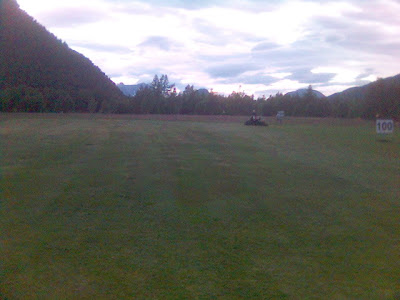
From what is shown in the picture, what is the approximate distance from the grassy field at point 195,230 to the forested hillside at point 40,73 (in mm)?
49315

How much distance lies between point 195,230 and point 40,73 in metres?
68.7

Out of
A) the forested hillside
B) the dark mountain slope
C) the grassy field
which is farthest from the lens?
the dark mountain slope

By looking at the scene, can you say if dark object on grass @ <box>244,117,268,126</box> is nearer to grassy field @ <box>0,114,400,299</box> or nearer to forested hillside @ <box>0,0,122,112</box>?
grassy field @ <box>0,114,400,299</box>

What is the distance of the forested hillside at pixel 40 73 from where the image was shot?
62031mm

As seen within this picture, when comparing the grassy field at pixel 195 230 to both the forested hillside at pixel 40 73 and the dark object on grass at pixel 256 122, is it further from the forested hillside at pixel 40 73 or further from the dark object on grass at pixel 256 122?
the forested hillside at pixel 40 73

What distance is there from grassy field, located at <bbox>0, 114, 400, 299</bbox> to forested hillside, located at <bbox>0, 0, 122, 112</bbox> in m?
49.3

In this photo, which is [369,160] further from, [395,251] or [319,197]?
[395,251]

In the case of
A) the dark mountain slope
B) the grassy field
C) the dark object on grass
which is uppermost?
the dark mountain slope

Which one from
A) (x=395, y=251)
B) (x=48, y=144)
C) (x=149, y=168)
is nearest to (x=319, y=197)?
(x=395, y=251)

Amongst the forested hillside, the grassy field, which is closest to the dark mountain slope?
the forested hillside

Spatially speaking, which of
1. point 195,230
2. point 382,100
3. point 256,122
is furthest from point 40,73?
point 195,230

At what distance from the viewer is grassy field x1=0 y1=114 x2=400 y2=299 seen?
5.85m

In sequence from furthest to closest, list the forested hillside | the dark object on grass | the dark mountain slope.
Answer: the dark mountain slope
the forested hillside
the dark object on grass

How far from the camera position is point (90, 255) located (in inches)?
266
